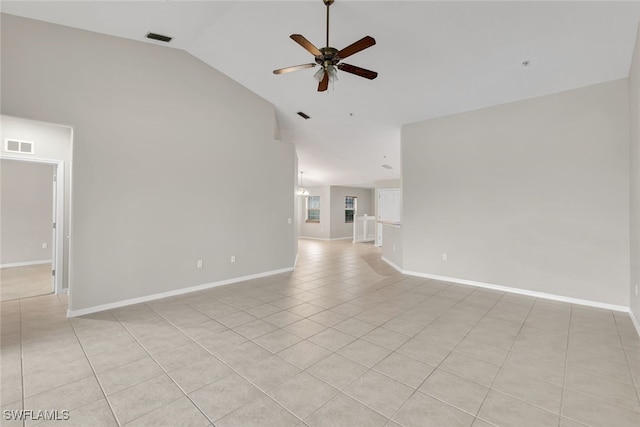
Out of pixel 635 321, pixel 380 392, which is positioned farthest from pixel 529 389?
pixel 635 321

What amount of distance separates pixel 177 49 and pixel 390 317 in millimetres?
4930

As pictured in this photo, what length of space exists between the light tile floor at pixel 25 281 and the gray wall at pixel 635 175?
26.1ft

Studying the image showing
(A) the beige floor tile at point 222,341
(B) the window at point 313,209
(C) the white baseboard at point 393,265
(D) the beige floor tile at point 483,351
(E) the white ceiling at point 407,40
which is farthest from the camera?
(B) the window at point 313,209

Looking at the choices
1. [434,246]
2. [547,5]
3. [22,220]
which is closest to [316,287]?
[434,246]

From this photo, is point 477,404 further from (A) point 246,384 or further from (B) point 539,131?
(B) point 539,131

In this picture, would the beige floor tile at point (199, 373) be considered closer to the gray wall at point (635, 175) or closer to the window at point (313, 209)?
the gray wall at point (635, 175)

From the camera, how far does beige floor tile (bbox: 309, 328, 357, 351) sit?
8.89 feet

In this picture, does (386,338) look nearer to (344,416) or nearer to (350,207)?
(344,416)

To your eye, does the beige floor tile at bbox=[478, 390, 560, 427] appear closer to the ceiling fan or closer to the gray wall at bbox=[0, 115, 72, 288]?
the ceiling fan

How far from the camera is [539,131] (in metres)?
4.22

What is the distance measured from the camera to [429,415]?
1791mm

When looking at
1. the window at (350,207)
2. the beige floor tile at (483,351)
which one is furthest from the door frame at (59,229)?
the window at (350,207)

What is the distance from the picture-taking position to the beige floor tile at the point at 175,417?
1.71m

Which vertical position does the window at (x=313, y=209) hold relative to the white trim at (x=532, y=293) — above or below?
above
